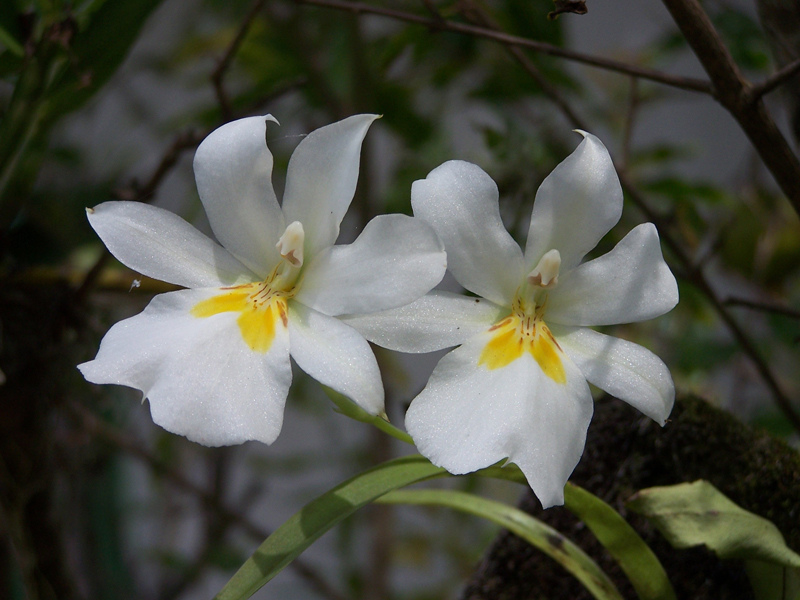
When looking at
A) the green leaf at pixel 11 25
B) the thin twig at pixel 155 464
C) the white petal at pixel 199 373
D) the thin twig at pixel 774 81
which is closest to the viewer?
the white petal at pixel 199 373

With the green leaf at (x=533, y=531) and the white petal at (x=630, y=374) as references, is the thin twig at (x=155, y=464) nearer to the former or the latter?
the green leaf at (x=533, y=531)

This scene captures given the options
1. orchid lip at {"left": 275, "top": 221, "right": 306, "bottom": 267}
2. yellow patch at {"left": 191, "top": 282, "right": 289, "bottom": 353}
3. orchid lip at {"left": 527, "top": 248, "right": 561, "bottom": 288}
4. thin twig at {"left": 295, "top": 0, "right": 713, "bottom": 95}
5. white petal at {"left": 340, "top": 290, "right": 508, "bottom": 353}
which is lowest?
white petal at {"left": 340, "top": 290, "right": 508, "bottom": 353}

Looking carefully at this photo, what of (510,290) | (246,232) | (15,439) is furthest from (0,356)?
(510,290)

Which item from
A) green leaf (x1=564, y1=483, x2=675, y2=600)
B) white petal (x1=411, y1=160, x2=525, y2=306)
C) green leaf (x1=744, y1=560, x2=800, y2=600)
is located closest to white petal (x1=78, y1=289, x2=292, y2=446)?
white petal (x1=411, y1=160, x2=525, y2=306)

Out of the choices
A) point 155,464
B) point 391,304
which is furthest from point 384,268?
point 155,464

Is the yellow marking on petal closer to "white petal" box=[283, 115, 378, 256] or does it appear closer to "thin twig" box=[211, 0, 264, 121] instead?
"white petal" box=[283, 115, 378, 256]

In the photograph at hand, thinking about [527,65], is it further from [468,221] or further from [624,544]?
[624,544]

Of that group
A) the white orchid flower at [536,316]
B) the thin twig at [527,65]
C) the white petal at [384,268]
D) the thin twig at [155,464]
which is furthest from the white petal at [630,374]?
the thin twig at [155,464]
